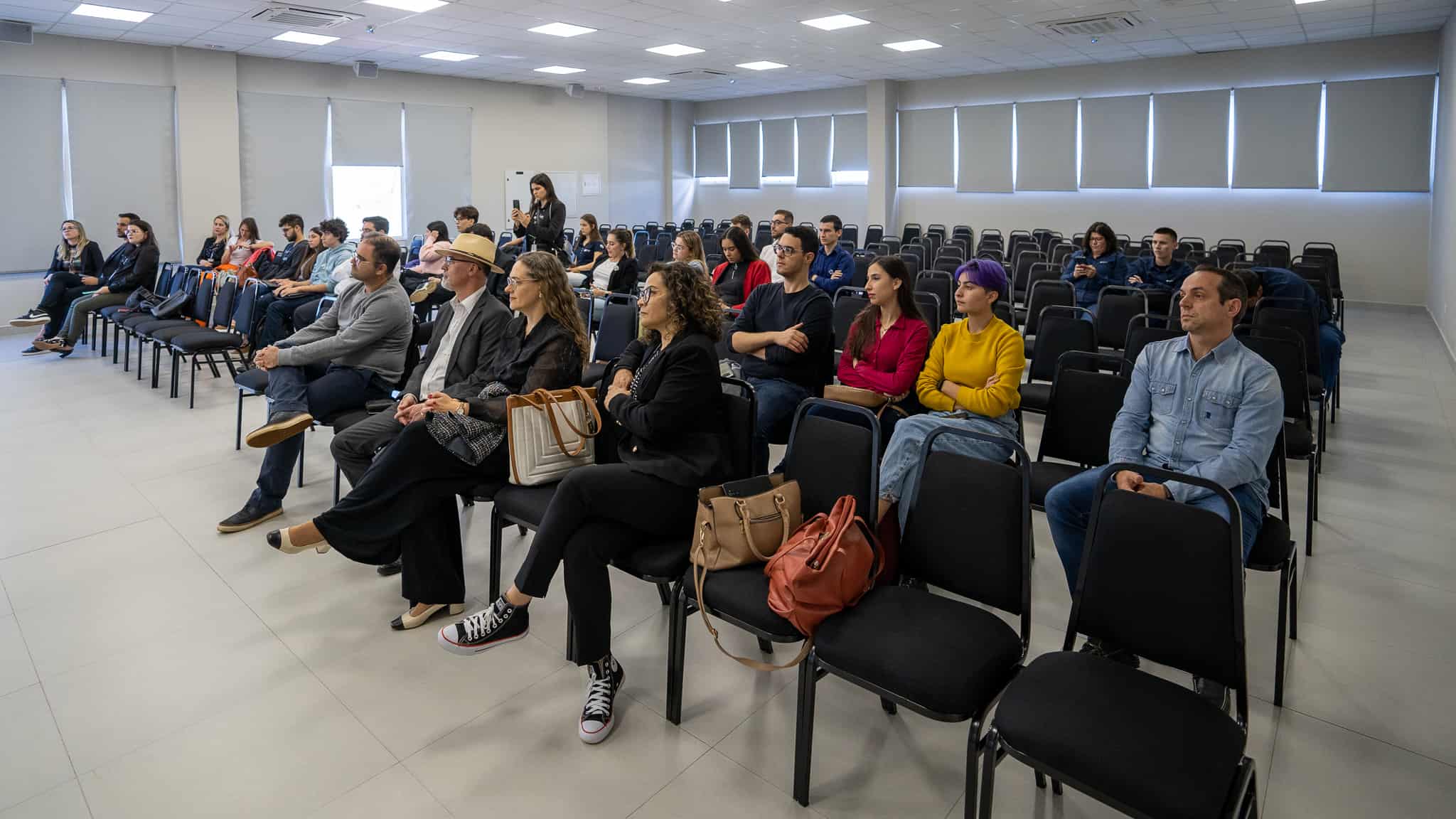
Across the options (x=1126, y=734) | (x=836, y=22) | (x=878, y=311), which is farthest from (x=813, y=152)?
(x=1126, y=734)

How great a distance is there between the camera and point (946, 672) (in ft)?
6.14

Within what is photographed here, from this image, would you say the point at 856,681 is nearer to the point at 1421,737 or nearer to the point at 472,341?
the point at 1421,737

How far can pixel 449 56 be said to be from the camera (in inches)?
475

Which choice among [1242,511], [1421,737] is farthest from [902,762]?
[1421,737]

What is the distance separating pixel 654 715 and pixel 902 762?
0.74 metres

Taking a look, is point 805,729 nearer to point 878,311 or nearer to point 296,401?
point 878,311

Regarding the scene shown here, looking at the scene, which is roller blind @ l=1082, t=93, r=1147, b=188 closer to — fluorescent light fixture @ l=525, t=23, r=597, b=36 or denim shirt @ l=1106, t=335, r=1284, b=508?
fluorescent light fixture @ l=525, t=23, r=597, b=36

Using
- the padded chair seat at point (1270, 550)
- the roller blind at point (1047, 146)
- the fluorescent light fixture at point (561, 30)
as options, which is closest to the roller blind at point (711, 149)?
the roller blind at point (1047, 146)

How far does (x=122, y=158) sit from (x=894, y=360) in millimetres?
11526

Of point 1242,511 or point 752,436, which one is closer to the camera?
point 1242,511

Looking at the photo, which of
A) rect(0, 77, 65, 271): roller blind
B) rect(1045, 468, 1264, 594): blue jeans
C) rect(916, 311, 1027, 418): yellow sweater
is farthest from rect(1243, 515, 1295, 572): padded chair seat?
rect(0, 77, 65, 271): roller blind

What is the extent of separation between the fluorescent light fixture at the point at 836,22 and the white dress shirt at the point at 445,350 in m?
7.21

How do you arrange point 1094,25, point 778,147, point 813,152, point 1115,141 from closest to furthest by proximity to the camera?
1. point 1094,25
2. point 1115,141
3. point 813,152
4. point 778,147

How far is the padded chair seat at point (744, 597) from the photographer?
2146 mm
